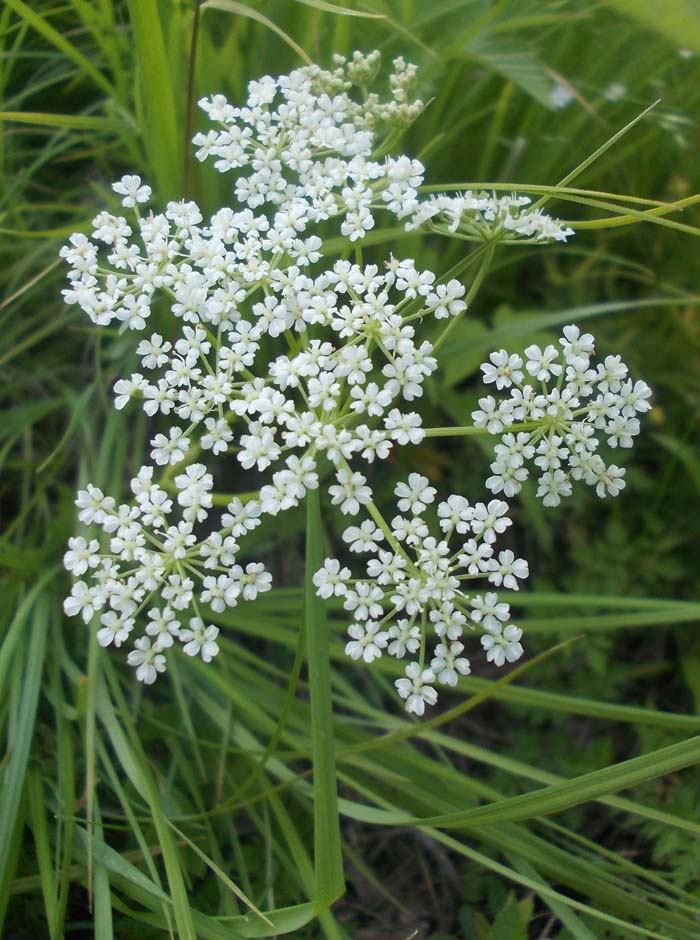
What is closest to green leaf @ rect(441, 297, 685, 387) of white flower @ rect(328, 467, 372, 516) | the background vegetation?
the background vegetation

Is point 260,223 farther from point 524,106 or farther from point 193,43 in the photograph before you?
point 524,106

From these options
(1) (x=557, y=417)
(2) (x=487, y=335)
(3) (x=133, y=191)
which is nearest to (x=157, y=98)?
(3) (x=133, y=191)

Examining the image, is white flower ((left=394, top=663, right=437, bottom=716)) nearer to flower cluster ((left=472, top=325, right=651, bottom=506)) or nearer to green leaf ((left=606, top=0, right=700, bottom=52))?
flower cluster ((left=472, top=325, right=651, bottom=506))

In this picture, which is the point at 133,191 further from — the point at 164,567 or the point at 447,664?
the point at 447,664

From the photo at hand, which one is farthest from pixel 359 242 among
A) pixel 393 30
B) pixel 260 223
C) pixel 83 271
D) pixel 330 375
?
pixel 393 30

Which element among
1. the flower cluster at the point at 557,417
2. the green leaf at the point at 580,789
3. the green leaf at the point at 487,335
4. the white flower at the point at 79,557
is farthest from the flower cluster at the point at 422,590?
the green leaf at the point at 487,335
